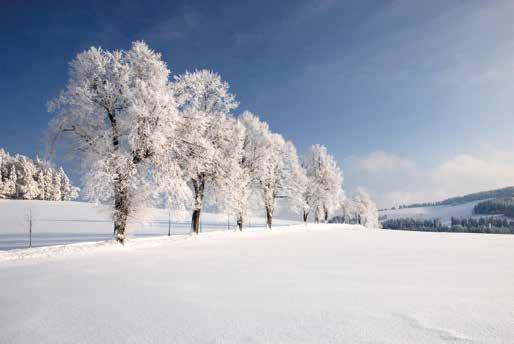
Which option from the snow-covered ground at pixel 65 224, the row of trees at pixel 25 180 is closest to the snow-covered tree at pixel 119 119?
the snow-covered ground at pixel 65 224

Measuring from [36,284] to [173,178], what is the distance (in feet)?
35.3

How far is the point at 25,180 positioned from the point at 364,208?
9867 cm

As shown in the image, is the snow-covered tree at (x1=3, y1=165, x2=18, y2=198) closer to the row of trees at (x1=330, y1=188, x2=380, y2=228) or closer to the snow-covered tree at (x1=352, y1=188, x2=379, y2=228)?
the row of trees at (x1=330, y1=188, x2=380, y2=228)

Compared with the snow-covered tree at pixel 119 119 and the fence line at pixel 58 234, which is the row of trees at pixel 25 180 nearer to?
the fence line at pixel 58 234

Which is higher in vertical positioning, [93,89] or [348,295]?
[93,89]

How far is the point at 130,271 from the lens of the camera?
9.06 m

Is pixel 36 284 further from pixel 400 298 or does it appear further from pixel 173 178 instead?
pixel 173 178

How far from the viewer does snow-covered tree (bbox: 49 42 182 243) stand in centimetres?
1648

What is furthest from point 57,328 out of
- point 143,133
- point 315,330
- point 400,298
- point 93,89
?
point 93,89

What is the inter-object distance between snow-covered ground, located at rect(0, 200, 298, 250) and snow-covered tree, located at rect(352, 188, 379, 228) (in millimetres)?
49662

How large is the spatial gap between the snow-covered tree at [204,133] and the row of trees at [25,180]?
69.3m

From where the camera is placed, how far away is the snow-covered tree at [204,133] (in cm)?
2023

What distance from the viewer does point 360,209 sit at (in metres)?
93.5

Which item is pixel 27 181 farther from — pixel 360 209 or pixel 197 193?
pixel 360 209
